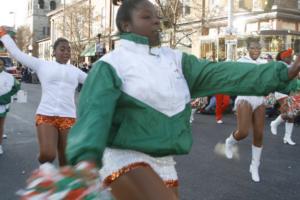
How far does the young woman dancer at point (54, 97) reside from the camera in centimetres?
504

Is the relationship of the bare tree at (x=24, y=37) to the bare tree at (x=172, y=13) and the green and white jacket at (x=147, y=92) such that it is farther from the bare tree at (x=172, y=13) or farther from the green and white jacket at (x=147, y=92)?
the green and white jacket at (x=147, y=92)

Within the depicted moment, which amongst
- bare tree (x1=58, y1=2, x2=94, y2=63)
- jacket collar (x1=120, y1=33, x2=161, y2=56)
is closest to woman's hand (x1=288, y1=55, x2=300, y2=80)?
jacket collar (x1=120, y1=33, x2=161, y2=56)

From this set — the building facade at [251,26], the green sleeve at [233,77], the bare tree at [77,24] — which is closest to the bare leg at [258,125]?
the green sleeve at [233,77]

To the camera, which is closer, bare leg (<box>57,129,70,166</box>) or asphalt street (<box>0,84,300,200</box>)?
bare leg (<box>57,129,70,166</box>)

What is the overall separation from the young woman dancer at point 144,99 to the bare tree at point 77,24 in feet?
128

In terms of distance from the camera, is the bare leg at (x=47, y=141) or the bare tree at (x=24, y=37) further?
the bare tree at (x=24, y=37)

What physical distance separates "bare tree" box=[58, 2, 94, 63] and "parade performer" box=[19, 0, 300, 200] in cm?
3906

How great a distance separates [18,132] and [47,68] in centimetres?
570

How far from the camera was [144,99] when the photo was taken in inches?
96.7

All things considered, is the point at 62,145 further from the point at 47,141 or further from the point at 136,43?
the point at 136,43

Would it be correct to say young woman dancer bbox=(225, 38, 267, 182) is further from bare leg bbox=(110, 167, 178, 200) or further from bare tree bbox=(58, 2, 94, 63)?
bare tree bbox=(58, 2, 94, 63)

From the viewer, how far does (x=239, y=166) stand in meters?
7.00

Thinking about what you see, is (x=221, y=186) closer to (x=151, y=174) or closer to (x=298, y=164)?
(x=298, y=164)

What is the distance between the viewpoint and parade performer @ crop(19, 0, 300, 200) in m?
2.30
